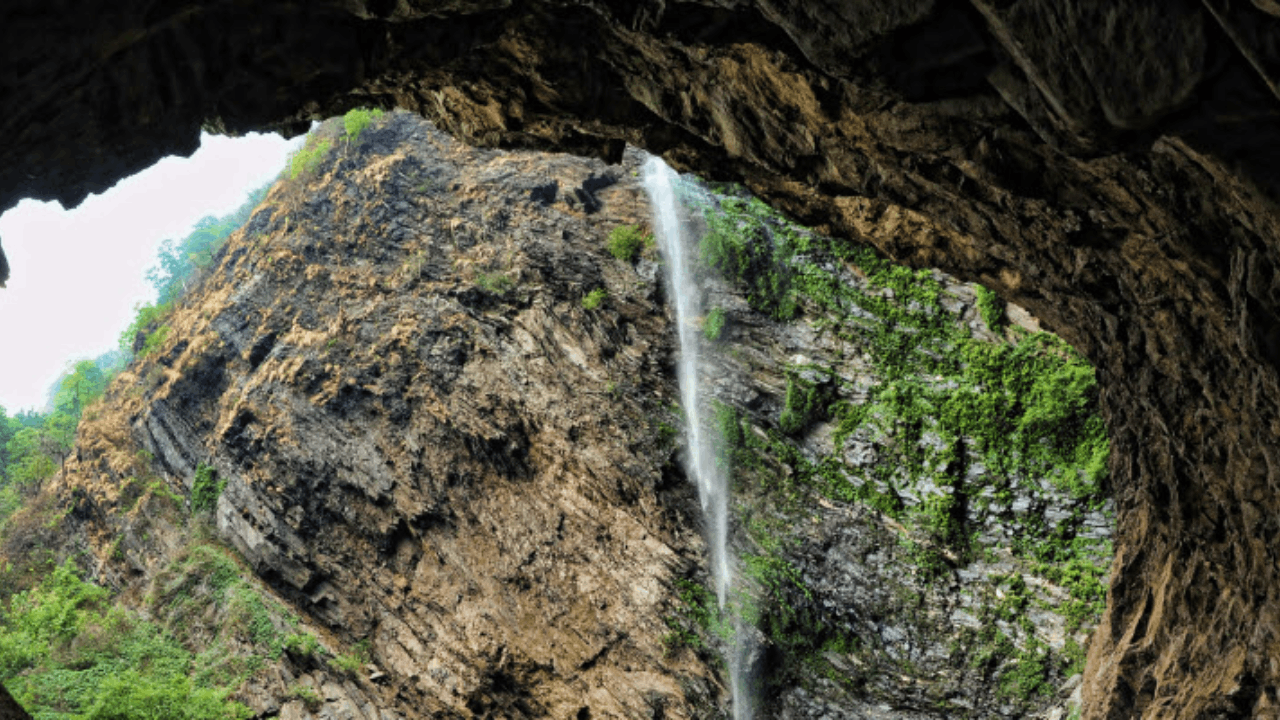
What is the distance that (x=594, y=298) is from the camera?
1675 centimetres

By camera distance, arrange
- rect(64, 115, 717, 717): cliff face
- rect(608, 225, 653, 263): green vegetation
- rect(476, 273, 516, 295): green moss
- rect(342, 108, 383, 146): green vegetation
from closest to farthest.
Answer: rect(64, 115, 717, 717): cliff face
rect(608, 225, 653, 263): green vegetation
rect(476, 273, 516, 295): green moss
rect(342, 108, 383, 146): green vegetation

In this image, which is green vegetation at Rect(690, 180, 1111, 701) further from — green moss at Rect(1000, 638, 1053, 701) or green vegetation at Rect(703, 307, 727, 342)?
green vegetation at Rect(703, 307, 727, 342)

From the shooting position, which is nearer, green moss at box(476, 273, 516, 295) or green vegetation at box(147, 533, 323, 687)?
green vegetation at box(147, 533, 323, 687)

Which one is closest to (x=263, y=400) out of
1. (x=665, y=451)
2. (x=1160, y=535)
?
(x=665, y=451)

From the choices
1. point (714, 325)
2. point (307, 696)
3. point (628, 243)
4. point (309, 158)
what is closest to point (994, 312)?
point (714, 325)

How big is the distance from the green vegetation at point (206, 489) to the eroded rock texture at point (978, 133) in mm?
14071

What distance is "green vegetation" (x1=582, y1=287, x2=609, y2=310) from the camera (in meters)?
16.7

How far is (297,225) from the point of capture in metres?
20.5

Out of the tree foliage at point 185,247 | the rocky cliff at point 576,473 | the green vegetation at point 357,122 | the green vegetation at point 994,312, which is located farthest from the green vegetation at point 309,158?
the tree foliage at point 185,247

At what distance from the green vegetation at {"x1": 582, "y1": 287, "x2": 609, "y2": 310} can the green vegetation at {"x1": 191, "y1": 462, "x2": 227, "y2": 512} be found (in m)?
9.57

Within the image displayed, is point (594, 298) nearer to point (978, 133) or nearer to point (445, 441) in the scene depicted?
point (445, 441)

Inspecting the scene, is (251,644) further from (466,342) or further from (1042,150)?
(1042,150)

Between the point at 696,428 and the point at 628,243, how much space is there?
162 inches

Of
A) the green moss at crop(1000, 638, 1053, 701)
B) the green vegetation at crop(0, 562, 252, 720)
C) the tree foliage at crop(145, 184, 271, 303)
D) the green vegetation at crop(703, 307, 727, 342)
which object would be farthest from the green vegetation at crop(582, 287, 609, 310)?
the tree foliage at crop(145, 184, 271, 303)
